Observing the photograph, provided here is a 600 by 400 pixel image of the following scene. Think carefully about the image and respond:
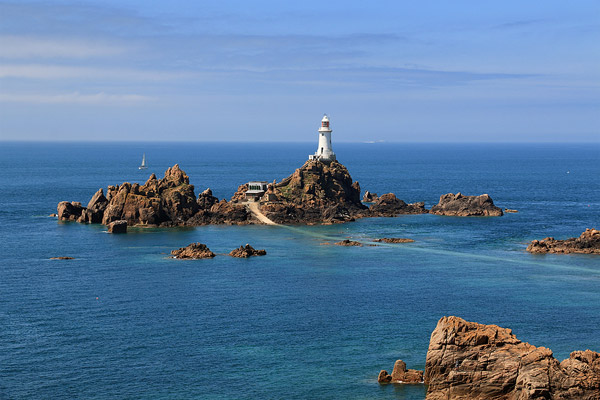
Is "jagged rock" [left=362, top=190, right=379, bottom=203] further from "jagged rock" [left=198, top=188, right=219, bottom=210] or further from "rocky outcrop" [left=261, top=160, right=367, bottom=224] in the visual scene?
"jagged rock" [left=198, top=188, right=219, bottom=210]

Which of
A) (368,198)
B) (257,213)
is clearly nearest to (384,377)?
(257,213)

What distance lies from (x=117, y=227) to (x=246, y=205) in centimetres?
2973

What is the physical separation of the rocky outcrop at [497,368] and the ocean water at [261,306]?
14.1 feet

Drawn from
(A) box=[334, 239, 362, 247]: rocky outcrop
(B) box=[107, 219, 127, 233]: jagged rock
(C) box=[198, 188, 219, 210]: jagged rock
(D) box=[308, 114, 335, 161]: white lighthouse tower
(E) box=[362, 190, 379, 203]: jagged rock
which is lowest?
(A) box=[334, 239, 362, 247]: rocky outcrop

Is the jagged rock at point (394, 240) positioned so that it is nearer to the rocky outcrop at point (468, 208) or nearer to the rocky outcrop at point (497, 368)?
the rocky outcrop at point (468, 208)

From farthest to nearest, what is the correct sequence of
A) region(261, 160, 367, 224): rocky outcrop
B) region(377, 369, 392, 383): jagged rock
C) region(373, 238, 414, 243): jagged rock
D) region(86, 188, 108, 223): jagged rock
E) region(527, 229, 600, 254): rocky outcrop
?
region(261, 160, 367, 224): rocky outcrop, region(86, 188, 108, 223): jagged rock, region(373, 238, 414, 243): jagged rock, region(527, 229, 600, 254): rocky outcrop, region(377, 369, 392, 383): jagged rock

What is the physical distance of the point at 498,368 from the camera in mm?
47562

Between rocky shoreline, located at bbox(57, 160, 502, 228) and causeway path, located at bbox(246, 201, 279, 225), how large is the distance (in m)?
0.61

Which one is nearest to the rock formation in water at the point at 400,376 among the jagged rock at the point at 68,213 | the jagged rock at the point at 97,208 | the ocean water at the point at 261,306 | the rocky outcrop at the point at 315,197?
the ocean water at the point at 261,306

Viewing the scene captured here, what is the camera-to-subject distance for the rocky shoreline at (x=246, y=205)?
135m

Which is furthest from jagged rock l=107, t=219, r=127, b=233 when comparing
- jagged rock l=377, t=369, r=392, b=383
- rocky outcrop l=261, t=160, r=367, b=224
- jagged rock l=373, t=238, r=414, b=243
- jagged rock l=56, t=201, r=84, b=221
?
jagged rock l=377, t=369, r=392, b=383

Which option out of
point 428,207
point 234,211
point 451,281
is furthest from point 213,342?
point 428,207

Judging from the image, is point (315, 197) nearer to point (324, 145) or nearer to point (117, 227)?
point (324, 145)

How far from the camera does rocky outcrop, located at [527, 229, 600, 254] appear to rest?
108062 millimetres
